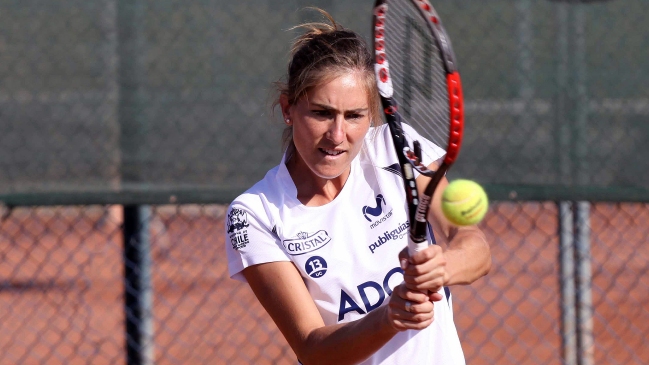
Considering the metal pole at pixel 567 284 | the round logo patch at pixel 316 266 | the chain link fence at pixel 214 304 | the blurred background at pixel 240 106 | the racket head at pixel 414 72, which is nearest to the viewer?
the racket head at pixel 414 72

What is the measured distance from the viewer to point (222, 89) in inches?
138

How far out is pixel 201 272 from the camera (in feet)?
22.7

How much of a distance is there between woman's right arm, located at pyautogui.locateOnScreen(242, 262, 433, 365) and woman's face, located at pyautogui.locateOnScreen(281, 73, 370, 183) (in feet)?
0.88

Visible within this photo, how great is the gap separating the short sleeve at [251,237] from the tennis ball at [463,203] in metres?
0.44

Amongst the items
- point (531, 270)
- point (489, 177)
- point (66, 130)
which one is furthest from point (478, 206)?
point (531, 270)

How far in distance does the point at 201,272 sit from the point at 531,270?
2.76m

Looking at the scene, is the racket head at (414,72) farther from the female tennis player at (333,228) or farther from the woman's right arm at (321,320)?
the woman's right arm at (321,320)

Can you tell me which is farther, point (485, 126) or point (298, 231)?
point (485, 126)

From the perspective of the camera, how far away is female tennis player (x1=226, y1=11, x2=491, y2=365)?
1.91 m

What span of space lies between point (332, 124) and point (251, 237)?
340mm

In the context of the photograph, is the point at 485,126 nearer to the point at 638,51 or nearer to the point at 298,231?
the point at 638,51

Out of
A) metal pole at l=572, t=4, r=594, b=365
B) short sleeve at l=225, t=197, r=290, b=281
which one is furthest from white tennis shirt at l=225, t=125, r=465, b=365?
metal pole at l=572, t=4, r=594, b=365

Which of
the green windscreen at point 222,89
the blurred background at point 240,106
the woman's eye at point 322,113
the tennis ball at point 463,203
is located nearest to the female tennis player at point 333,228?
the woman's eye at point 322,113

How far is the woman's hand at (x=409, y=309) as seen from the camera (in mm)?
1626
